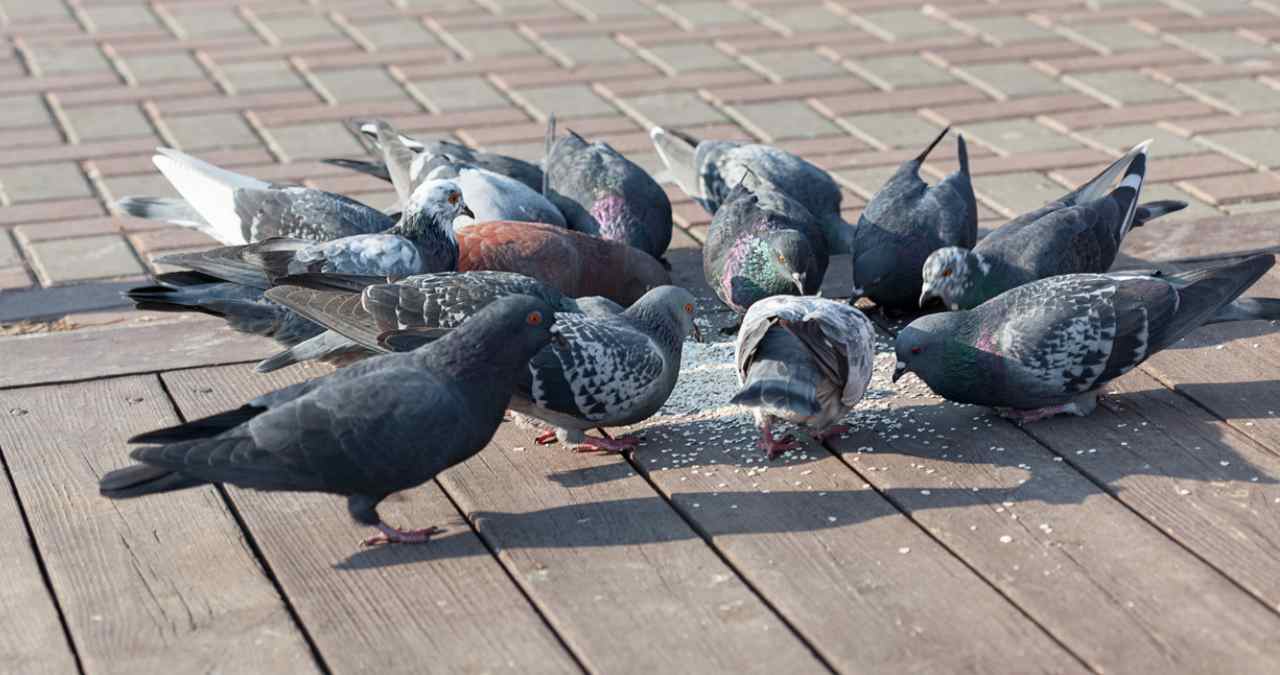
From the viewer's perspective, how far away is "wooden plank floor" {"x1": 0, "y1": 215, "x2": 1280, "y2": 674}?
2990 millimetres

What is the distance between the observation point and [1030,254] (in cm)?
452

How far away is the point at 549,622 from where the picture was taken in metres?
3.10

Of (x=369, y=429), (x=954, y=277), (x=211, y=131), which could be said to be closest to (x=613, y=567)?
(x=369, y=429)

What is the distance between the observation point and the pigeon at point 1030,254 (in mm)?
4469

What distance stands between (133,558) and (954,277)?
235cm

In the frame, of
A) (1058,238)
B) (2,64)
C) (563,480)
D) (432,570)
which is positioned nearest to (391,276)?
(563,480)

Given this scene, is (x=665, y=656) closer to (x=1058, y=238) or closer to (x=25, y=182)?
(x=1058, y=238)

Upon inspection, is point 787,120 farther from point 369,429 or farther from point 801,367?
point 369,429

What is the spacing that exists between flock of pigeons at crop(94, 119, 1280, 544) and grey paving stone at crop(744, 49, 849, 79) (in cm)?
157

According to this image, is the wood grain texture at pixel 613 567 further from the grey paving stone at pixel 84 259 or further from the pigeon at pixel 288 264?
the grey paving stone at pixel 84 259

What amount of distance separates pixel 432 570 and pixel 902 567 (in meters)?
0.98

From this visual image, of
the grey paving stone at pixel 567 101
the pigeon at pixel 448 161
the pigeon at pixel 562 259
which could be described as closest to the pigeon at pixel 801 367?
the pigeon at pixel 562 259

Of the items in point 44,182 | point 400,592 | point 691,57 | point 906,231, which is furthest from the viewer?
point 691,57

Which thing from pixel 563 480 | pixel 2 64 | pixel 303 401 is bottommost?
pixel 2 64
